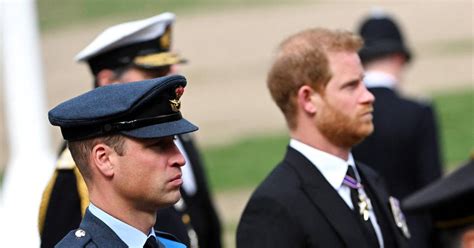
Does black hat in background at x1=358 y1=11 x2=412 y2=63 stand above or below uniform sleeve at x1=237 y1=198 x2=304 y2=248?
below

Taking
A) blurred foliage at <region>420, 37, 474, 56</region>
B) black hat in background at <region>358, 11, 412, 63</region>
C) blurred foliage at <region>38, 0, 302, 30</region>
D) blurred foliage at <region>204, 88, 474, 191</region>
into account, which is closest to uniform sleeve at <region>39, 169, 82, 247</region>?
black hat in background at <region>358, 11, 412, 63</region>

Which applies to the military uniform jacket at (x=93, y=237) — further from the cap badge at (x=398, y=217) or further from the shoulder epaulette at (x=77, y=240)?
the cap badge at (x=398, y=217)

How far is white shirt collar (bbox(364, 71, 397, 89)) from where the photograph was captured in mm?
7441

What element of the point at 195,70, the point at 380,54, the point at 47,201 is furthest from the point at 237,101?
the point at 47,201

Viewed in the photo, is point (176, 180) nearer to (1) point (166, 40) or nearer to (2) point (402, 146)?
(1) point (166, 40)

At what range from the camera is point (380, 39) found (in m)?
8.07

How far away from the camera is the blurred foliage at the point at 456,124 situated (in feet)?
47.2

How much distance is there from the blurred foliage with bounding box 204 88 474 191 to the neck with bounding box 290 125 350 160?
8615 mm

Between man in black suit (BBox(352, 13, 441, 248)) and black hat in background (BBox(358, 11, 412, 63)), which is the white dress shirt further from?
black hat in background (BBox(358, 11, 412, 63))

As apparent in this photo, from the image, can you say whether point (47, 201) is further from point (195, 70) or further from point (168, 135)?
point (195, 70)

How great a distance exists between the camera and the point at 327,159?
4.91 meters

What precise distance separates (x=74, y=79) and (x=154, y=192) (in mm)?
20579

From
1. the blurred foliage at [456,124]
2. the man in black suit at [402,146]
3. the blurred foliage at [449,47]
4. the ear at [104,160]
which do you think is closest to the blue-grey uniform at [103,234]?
the ear at [104,160]

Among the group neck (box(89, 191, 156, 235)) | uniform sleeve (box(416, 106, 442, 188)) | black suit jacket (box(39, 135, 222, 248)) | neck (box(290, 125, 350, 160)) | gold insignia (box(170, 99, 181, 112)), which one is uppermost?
gold insignia (box(170, 99, 181, 112))
